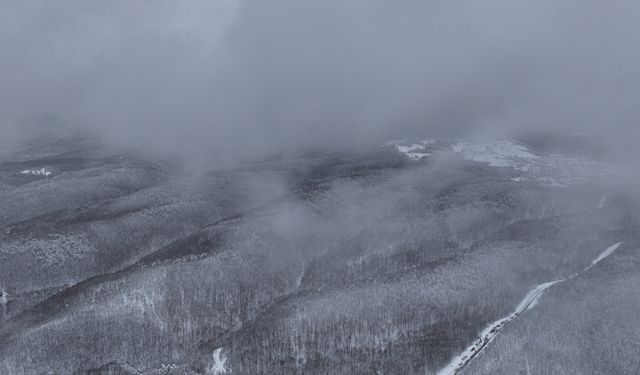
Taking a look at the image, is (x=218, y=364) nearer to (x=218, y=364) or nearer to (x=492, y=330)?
(x=218, y=364)

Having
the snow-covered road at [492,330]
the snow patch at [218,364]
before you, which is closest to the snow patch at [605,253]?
the snow-covered road at [492,330]

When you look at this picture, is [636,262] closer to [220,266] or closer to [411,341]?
[411,341]

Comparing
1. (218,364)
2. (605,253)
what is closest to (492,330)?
(605,253)

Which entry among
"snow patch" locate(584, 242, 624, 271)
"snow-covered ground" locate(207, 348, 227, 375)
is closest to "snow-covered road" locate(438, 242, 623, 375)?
"snow patch" locate(584, 242, 624, 271)

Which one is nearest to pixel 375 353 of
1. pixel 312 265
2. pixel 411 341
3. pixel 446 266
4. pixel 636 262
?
pixel 411 341

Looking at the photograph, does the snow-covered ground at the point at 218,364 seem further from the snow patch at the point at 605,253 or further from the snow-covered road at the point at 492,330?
the snow patch at the point at 605,253

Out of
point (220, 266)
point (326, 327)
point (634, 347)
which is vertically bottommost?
point (634, 347)
